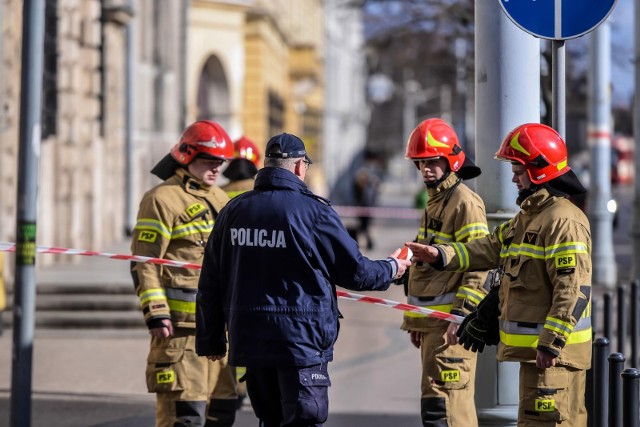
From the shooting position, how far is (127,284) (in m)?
14.1

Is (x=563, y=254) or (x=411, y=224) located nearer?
(x=563, y=254)

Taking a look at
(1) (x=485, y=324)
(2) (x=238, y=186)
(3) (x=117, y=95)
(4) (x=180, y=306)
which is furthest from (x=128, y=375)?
(3) (x=117, y=95)

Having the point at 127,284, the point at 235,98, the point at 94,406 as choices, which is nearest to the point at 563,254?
the point at 94,406

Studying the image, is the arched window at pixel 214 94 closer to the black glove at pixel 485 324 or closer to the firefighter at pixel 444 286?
the firefighter at pixel 444 286

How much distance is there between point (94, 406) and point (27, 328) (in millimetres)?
3264

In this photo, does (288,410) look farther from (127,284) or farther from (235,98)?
(235,98)

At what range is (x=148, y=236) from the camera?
7.02m

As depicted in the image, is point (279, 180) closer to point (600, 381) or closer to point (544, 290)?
point (544, 290)

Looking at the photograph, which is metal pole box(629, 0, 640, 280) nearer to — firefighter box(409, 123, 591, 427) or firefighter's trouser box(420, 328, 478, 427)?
firefighter's trouser box(420, 328, 478, 427)

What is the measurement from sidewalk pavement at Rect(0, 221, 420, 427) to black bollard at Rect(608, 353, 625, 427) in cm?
275

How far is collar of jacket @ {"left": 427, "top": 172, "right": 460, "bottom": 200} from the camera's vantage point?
702 centimetres

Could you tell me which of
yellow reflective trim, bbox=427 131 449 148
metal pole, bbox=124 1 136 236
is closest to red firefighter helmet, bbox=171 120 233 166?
yellow reflective trim, bbox=427 131 449 148

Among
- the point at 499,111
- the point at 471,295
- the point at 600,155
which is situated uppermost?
the point at 600,155

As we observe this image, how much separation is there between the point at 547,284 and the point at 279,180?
128 cm
